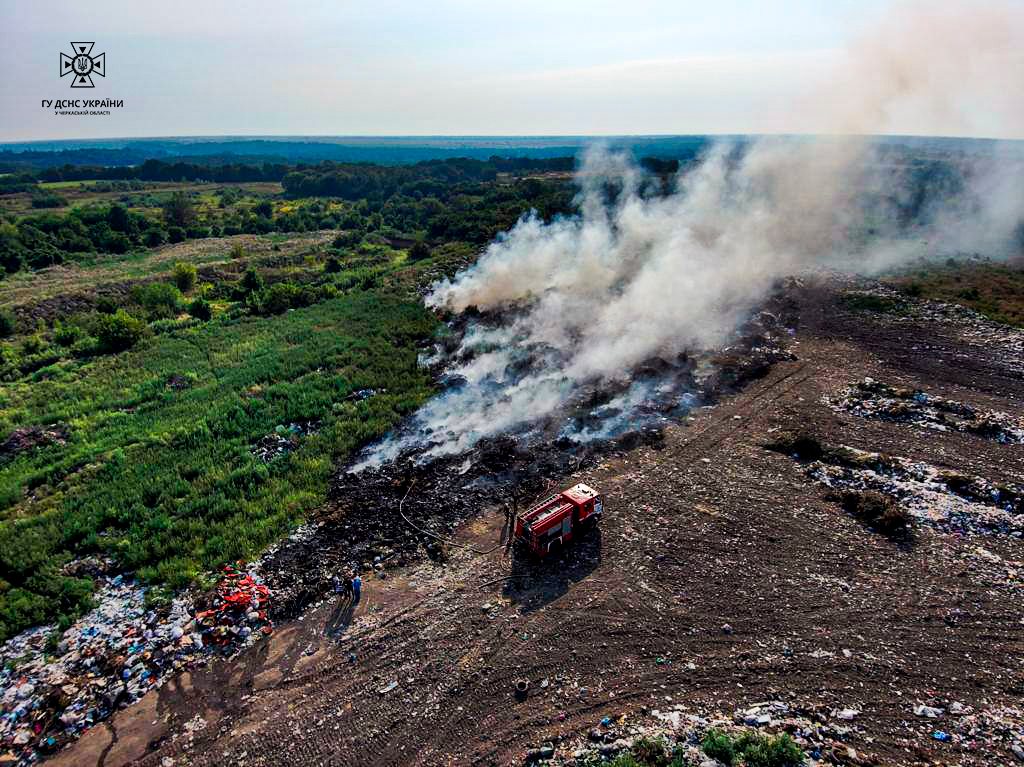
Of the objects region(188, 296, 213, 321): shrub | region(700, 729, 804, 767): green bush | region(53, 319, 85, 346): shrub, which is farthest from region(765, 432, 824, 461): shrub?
region(53, 319, 85, 346): shrub

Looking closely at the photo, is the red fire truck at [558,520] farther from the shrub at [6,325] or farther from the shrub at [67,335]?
the shrub at [6,325]

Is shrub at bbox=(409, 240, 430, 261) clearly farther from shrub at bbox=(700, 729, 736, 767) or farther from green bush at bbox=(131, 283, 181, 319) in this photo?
shrub at bbox=(700, 729, 736, 767)

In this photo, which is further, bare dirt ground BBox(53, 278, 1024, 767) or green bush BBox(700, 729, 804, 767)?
bare dirt ground BBox(53, 278, 1024, 767)

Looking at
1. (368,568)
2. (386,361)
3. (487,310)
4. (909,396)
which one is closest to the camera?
(368,568)

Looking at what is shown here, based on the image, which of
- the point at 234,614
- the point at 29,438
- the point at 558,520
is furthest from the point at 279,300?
the point at 558,520

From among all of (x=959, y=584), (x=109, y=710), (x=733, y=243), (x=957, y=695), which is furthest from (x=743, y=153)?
(x=109, y=710)

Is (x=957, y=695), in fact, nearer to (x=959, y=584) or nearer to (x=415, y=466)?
(x=959, y=584)
